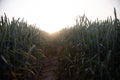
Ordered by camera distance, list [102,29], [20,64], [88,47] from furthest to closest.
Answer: [102,29] → [88,47] → [20,64]

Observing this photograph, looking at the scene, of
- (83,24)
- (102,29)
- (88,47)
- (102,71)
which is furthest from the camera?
(83,24)

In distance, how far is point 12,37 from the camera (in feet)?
10.6

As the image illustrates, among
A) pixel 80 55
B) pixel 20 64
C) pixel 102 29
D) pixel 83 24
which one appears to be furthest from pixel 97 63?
pixel 83 24

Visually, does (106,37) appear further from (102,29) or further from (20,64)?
(20,64)

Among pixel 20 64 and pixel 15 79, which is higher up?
pixel 20 64

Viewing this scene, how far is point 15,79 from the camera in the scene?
2797 mm

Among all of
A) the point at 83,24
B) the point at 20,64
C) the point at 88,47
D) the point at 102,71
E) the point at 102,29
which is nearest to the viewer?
the point at 102,71

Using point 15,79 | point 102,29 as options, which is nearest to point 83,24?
point 102,29

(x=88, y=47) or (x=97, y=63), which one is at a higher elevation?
(x=88, y=47)

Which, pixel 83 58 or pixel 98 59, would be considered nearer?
pixel 98 59

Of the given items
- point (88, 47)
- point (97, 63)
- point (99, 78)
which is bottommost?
point (99, 78)

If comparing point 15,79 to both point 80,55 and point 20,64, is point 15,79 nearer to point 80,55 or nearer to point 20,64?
point 20,64

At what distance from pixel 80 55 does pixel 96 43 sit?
460 millimetres

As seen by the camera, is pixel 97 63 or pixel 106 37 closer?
pixel 97 63
